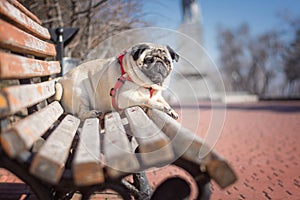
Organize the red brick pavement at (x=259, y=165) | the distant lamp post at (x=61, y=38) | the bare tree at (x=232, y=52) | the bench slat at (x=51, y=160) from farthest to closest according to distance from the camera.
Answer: the bare tree at (x=232, y=52) → the distant lamp post at (x=61, y=38) → the red brick pavement at (x=259, y=165) → the bench slat at (x=51, y=160)

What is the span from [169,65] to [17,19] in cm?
127

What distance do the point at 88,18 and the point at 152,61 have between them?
3.11 metres

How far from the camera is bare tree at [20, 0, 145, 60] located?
207 inches

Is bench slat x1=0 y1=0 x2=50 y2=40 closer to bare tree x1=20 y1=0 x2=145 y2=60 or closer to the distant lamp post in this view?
the distant lamp post

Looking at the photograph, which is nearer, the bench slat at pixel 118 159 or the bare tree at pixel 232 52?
the bench slat at pixel 118 159

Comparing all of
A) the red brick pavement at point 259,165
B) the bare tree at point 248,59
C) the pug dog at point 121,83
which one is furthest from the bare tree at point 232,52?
the pug dog at point 121,83

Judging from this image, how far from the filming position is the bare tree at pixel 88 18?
5.25 m

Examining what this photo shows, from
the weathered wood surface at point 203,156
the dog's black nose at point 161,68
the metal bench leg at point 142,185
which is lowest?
the metal bench leg at point 142,185

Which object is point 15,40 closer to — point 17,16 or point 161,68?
point 17,16

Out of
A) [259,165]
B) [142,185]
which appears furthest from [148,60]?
[259,165]

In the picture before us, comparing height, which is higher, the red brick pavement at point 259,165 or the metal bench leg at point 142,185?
the metal bench leg at point 142,185

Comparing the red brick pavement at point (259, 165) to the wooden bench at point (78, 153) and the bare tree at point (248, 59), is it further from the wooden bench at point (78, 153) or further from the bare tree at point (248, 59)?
the bare tree at point (248, 59)

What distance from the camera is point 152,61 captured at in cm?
264

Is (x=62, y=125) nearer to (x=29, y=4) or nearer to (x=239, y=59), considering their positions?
(x=29, y=4)
